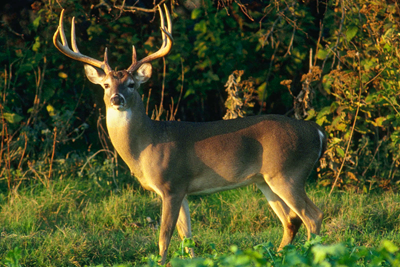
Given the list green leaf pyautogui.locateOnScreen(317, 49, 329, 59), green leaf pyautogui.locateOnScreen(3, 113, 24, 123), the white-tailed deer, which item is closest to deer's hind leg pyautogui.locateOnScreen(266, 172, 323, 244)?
the white-tailed deer

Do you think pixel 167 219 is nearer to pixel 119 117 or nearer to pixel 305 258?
pixel 119 117

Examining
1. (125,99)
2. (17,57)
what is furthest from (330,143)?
(17,57)

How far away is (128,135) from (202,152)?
65 cm

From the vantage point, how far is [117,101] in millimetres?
4410

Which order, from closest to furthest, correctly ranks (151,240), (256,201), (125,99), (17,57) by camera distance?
1. (125,99)
2. (151,240)
3. (256,201)
4. (17,57)

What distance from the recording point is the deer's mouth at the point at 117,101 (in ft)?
14.5

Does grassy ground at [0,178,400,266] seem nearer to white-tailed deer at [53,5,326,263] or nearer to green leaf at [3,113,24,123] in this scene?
white-tailed deer at [53,5,326,263]

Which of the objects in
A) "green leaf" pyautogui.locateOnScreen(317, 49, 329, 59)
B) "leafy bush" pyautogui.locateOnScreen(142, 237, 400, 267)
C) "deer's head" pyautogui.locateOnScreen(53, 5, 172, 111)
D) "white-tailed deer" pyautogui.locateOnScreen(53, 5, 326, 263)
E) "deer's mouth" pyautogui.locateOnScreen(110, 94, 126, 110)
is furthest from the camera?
"green leaf" pyautogui.locateOnScreen(317, 49, 329, 59)

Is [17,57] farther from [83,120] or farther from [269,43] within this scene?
[269,43]

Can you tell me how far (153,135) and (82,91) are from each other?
9.59 feet

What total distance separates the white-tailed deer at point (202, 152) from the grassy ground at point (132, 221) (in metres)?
0.42

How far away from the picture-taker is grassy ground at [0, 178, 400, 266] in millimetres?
4730

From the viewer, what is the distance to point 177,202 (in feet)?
15.2

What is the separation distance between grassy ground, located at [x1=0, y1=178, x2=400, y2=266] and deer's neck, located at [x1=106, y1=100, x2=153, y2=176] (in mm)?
796
